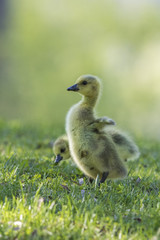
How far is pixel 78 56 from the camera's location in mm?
32969

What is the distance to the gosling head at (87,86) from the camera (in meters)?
5.40

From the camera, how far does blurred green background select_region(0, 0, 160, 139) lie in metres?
31.8

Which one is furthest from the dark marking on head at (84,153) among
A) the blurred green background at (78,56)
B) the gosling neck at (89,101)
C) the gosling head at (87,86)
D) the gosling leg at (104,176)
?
the blurred green background at (78,56)

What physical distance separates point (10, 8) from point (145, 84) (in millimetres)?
12514

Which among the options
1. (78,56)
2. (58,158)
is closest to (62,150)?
(58,158)

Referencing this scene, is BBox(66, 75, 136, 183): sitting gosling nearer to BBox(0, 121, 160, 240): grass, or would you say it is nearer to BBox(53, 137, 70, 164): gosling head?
BBox(0, 121, 160, 240): grass

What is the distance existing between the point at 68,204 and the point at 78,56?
29714mm

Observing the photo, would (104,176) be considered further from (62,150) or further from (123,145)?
(62,150)

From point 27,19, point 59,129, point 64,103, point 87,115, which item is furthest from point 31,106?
point 87,115

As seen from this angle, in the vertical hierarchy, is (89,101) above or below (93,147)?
above

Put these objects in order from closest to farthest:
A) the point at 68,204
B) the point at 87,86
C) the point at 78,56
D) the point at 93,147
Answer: the point at 68,204
the point at 93,147
the point at 87,86
the point at 78,56

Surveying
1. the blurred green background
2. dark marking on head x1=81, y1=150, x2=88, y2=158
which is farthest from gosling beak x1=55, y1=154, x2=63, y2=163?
the blurred green background

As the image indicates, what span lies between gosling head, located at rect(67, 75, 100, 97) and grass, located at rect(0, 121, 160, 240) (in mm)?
1140

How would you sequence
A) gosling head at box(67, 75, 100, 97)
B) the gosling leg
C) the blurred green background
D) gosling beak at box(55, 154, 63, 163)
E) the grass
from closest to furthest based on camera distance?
the grass
the gosling leg
gosling head at box(67, 75, 100, 97)
gosling beak at box(55, 154, 63, 163)
the blurred green background
